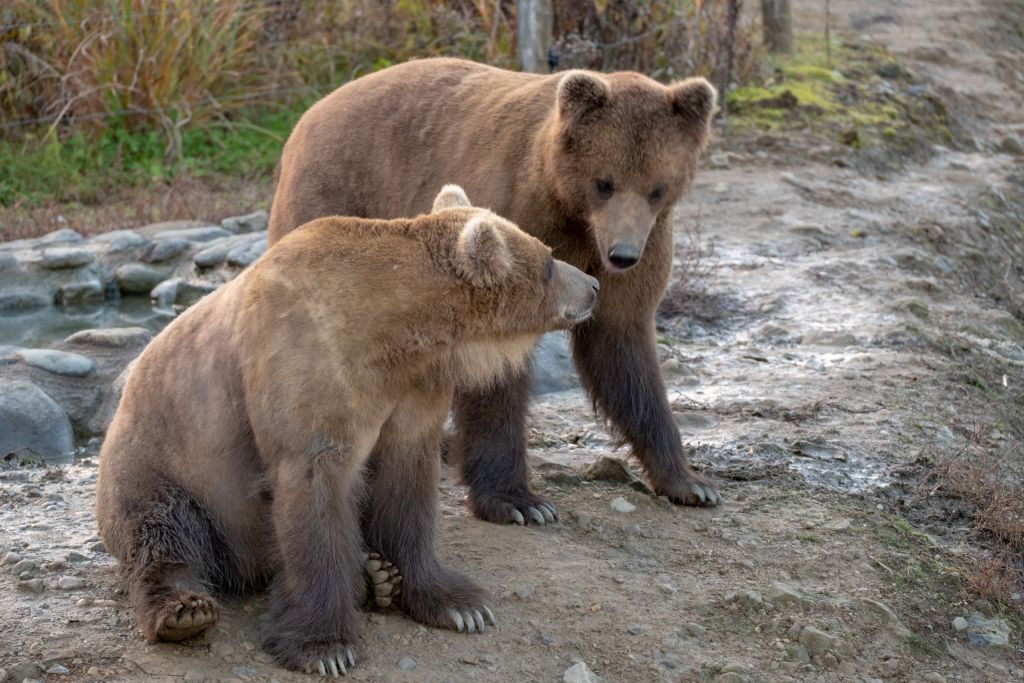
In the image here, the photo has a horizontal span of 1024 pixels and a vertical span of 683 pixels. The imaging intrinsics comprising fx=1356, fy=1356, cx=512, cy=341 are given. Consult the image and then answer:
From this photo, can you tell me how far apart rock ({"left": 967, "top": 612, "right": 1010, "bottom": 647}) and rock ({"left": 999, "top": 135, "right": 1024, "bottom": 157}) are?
9.83 meters

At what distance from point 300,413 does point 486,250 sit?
0.81 meters

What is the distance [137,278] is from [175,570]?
4980mm

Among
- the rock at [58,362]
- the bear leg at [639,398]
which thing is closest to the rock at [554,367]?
the bear leg at [639,398]

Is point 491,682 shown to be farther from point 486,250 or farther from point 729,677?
point 486,250

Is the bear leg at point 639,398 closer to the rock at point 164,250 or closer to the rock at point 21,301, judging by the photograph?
the rock at point 164,250

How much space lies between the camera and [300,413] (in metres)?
4.18

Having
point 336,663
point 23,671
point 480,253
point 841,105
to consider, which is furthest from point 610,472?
point 841,105

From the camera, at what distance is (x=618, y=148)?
5.59 meters

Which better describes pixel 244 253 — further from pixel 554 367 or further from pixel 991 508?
pixel 991 508

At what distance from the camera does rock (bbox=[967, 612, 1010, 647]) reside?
527 centimetres

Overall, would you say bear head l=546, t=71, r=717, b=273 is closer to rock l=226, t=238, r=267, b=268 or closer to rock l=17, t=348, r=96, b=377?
rock l=17, t=348, r=96, b=377

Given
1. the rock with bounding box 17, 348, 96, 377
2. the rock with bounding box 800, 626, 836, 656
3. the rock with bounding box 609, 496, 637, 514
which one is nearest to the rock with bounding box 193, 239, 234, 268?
the rock with bounding box 17, 348, 96, 377

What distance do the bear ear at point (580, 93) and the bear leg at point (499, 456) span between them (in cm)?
110

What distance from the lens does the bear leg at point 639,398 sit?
603 cm
